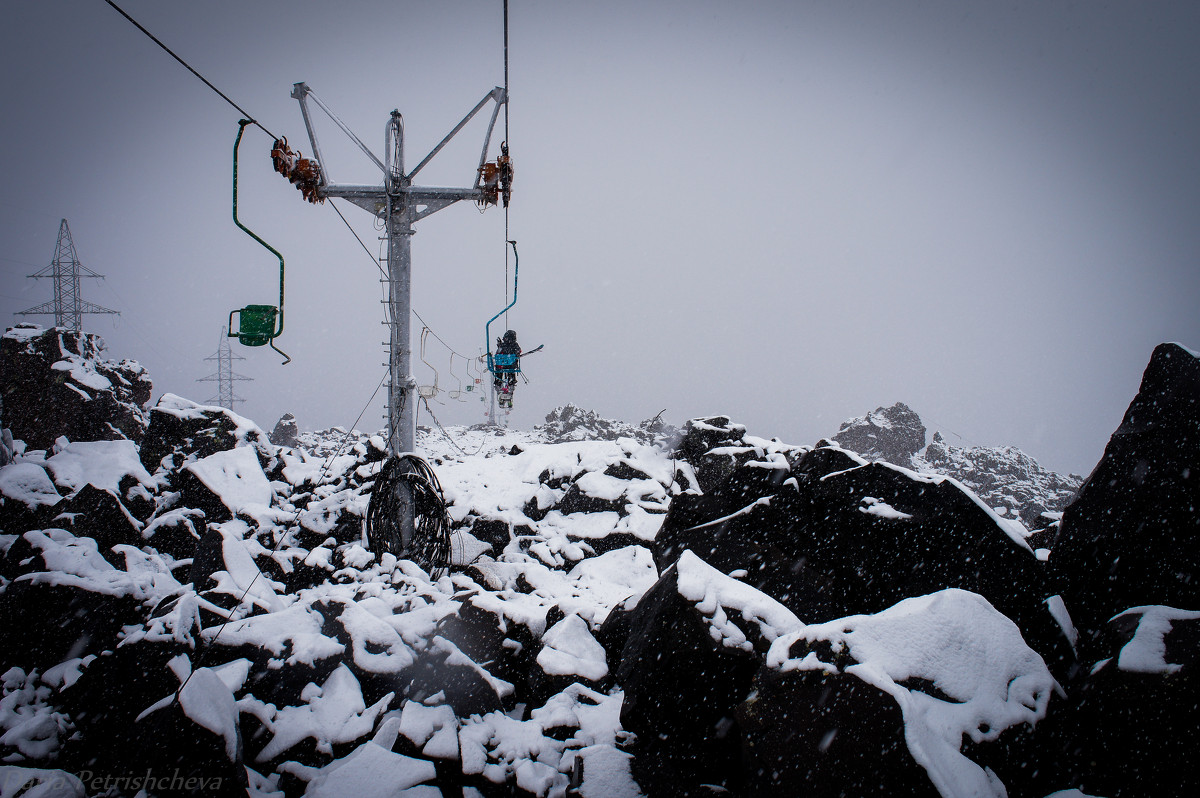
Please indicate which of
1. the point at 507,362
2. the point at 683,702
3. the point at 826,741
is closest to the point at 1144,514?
the point at 826,741

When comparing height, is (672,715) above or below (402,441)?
below

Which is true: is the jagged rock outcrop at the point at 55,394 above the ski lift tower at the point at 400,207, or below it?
below

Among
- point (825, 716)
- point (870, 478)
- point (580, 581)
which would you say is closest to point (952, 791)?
point (825, 716)

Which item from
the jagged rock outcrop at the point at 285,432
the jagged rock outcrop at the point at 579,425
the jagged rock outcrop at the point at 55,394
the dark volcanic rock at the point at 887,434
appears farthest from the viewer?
the dark volcanic rock at the point at 887,434

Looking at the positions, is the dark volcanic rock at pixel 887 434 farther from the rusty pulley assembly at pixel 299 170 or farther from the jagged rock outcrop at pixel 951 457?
the rusty pulley assembly at pixel 299 170

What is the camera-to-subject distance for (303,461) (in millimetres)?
11891

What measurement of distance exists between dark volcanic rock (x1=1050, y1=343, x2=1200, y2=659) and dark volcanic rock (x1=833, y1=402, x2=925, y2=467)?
4125cm

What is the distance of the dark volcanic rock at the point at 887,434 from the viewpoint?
41.5 meters

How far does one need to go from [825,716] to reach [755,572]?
2179mm

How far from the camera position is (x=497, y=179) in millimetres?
8109

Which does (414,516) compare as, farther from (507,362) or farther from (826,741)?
(826,741)

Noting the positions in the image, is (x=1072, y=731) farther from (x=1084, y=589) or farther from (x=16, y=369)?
(x=16, y=369)

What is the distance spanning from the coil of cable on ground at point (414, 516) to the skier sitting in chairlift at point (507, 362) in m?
2.37

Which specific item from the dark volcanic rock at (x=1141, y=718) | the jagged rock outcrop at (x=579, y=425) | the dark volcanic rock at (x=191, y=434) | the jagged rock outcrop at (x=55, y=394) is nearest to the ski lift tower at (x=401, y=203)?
the dark volcanic rock at (x=191, y=434)
